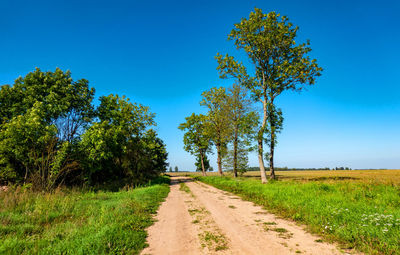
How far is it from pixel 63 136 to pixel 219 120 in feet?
80.4

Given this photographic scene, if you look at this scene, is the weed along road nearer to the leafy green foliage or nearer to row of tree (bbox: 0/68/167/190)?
row of tree (bbox: 0/68/167/190)

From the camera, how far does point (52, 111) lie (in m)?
19.2

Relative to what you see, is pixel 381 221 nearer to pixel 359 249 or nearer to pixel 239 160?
pixel 359 249

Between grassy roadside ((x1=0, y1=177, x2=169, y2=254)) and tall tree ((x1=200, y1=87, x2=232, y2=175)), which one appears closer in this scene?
grassy roadside ((x1=0, y1=177, x2=169, y2=254))

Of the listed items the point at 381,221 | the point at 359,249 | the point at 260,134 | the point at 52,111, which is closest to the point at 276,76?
the point at 260,134

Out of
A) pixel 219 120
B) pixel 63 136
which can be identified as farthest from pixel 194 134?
pixel 63 136

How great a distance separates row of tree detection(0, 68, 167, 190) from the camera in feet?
47.8

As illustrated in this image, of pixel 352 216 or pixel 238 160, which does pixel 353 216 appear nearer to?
pixel 352 216

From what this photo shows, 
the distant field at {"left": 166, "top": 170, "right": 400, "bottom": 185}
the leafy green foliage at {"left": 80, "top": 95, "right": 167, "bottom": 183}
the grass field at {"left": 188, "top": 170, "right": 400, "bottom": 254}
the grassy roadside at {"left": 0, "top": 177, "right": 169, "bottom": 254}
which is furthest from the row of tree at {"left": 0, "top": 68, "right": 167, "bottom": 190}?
the distant field at {"left": 166, "top": 170, "right": 400, "bottom": 185}

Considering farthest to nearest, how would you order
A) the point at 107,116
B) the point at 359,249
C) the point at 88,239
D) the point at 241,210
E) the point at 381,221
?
the point at 107,116, the point at 241,210, the point at 381,221, the point at 88,239, the point at 359,249

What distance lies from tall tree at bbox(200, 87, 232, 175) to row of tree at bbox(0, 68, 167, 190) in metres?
12.3

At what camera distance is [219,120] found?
34500 mm

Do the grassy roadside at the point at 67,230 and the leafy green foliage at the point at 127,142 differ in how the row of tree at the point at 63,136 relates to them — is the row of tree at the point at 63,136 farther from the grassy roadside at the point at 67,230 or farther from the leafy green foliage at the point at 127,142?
the grassy roadside at the point at 67,230

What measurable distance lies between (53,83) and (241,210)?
2576 cm
